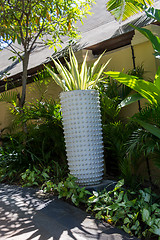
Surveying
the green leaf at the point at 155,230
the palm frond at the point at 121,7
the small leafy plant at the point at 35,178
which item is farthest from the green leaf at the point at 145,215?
the palm frond at the point at 121,7

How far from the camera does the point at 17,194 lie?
4598mm

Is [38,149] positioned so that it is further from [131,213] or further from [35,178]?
[131,213]

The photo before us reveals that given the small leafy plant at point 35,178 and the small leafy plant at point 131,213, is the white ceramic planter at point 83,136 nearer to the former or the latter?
the small leafy plant at point 131,213

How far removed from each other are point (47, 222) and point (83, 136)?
1414 millimetres

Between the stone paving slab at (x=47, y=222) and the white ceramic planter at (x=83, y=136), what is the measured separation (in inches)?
23.2

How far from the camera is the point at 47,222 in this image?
3.41 metres

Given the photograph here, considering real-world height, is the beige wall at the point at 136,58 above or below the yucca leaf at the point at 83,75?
above

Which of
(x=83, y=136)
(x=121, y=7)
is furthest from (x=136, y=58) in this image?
(x=83, y=136)

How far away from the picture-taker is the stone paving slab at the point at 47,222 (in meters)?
3.08

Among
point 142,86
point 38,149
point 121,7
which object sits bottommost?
point 38,149

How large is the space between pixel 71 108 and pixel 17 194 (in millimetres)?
1589

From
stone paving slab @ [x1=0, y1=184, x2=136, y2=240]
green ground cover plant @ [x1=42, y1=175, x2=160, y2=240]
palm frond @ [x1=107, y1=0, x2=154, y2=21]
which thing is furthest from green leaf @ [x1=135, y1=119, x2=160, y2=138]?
palm frond @ [x1=107, y1=0, x2=154, y2=21]

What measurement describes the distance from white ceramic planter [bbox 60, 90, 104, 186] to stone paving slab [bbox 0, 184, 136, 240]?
1.93 ft

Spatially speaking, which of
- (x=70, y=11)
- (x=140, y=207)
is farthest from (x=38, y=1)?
(x=140, y=207)
